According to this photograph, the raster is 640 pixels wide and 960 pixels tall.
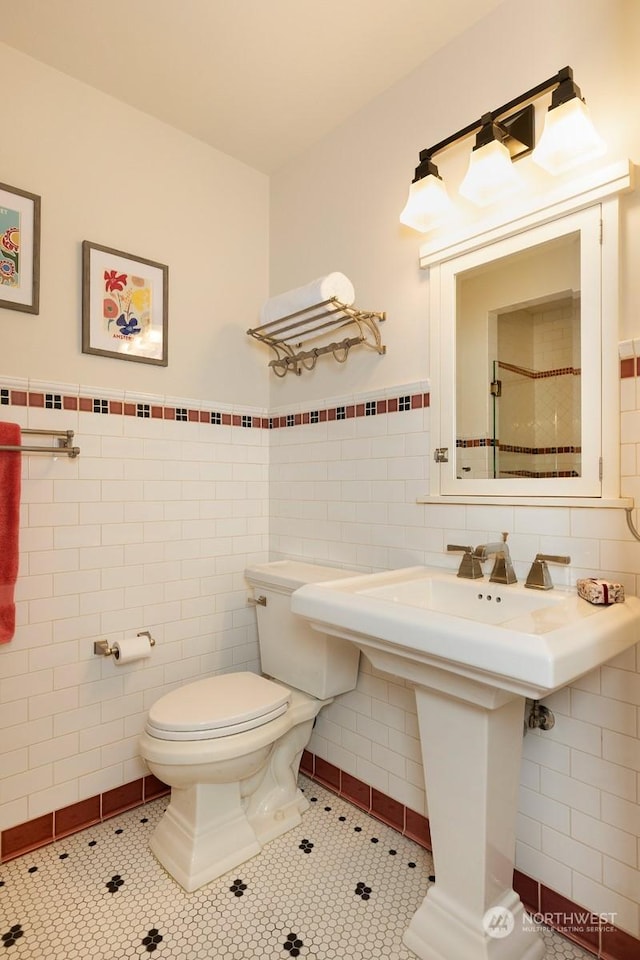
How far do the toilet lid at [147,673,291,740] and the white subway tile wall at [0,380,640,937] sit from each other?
329mm

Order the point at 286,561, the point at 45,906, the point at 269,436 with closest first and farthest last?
the point at 45,906 < the point at 286,561 < the point at 269,436

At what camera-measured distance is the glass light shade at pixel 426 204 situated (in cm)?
154

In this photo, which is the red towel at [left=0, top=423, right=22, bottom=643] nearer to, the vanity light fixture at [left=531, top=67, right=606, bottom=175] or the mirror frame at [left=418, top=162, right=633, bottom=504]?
the mirror frame at [left=418, top=162, right=633, bottom=504]

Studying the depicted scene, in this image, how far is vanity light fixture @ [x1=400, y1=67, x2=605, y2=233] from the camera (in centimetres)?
123

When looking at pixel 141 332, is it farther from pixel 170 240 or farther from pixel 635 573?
pixel 635 573

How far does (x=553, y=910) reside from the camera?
4.33 ft

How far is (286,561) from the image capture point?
215 centimetres

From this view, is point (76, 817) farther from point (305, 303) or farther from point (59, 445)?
point (305, 303)

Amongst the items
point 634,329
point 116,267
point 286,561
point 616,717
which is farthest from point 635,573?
point 116,267

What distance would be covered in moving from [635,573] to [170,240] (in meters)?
1.95

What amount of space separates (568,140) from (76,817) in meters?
2.49

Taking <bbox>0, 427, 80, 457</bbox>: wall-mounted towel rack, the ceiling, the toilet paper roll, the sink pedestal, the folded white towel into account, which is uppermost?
the ceiling

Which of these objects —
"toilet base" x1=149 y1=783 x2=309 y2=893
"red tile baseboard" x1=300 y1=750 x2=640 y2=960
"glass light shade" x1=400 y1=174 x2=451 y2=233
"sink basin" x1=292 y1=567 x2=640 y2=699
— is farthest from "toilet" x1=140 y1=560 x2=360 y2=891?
"glass light shade" x1=400 y1=174 x2=451 y2=233

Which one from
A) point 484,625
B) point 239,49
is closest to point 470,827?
point 484,625
